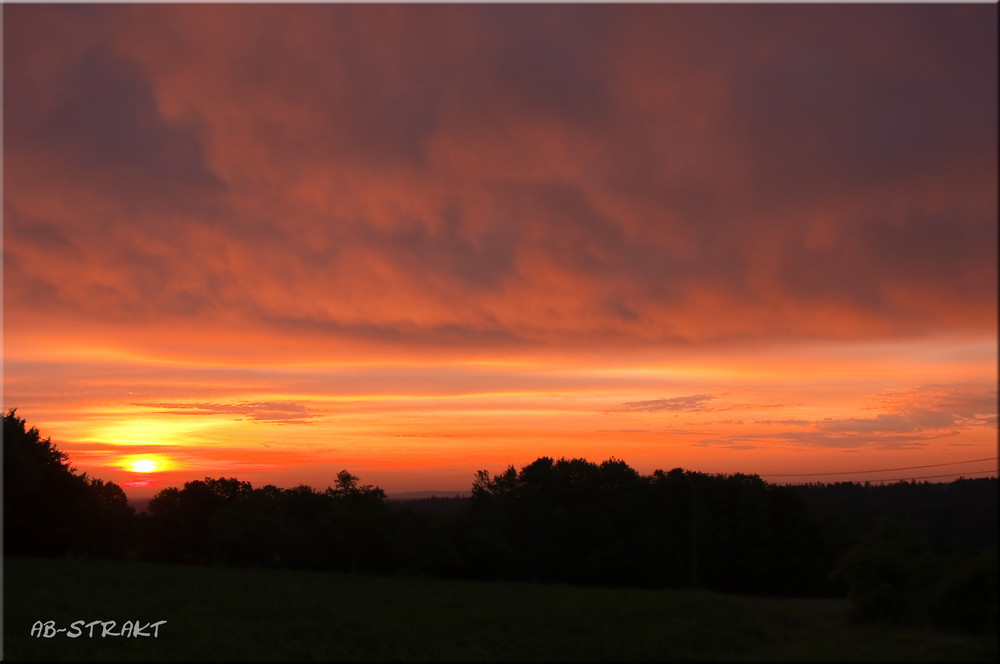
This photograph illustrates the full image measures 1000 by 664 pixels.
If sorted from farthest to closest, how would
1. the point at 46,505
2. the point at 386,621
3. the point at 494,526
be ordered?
the point at 494,526, the point at 46,505, the point at 386,621

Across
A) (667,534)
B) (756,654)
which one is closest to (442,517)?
(667,534)

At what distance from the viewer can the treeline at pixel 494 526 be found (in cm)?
4716

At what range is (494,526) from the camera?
2137 inches

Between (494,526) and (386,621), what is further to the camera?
(494,526)

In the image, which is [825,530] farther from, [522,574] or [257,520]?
[257,520]

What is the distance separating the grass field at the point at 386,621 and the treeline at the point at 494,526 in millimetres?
15533

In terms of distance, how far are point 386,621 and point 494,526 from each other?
97.4 ft

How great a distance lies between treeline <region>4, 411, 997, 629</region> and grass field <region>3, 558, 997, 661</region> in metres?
15.5

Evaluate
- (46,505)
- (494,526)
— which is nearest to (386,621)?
(494,526)

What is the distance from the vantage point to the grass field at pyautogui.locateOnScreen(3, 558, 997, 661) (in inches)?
820

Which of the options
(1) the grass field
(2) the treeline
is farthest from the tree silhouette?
(1) the grass field

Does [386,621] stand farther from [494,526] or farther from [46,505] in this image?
[46,505]

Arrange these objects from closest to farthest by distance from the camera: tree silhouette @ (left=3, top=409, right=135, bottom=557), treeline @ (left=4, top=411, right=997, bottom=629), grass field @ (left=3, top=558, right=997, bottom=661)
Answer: grass field @ (left=3, top=558, right=997, bottom=661) < tree silhouette @ (left=3, top=409, right=135, bottom=557) < treeline @ (left=4, top=411, right=997, bottom=629)

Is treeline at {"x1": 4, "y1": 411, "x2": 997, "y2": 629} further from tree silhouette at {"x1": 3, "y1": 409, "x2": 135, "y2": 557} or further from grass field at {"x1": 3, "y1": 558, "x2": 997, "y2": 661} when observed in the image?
grass field at {"x1": 3, "y1": 558, "x2": 997, "y2": 661}
